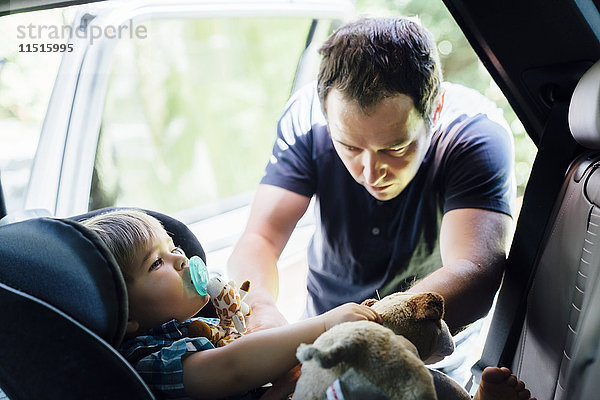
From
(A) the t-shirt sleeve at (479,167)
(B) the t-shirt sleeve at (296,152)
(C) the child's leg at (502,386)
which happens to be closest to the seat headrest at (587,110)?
(A) the t-shirt sleeve at (479,167)

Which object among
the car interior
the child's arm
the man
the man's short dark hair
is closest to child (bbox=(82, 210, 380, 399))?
the child's arm

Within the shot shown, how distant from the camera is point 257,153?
236 cm

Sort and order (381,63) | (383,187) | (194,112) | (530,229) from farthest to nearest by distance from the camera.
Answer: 1. (194,112)
2. (383,187)
3. (530,229)
4. (381,63)

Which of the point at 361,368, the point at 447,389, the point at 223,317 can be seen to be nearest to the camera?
the point at 361,368

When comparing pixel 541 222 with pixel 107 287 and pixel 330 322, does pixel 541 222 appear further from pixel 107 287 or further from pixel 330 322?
pixel 107 287

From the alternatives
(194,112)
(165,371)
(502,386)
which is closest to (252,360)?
(165,371)

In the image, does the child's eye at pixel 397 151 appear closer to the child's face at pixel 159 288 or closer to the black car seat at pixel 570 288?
the black car seat at pixel 570 288

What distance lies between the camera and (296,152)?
1754 millimetres

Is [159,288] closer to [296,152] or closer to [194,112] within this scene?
[296,152]

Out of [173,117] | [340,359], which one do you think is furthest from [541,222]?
[173,117]

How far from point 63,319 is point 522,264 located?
3.48ft

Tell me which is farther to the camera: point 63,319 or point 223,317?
point 223,317

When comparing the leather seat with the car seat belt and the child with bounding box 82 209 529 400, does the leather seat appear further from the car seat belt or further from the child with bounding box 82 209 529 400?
the child with bounding box 82 209 529 400

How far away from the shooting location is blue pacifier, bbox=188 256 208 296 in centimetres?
113
